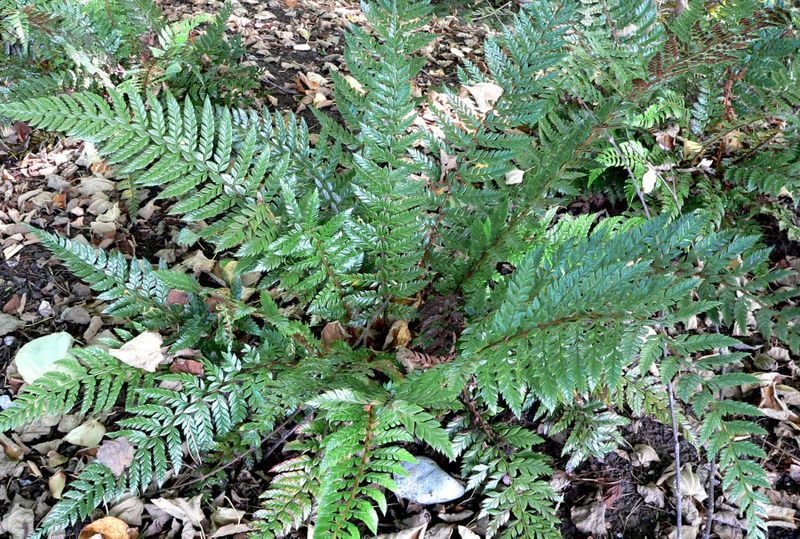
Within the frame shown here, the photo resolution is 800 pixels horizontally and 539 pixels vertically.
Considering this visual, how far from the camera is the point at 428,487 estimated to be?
1771 millimetres

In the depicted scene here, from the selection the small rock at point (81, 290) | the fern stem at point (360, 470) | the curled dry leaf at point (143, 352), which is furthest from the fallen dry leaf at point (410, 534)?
the small rock at point (81, 290)

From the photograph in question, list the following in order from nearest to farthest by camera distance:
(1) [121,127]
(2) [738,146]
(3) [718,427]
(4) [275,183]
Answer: (3) [718,427] < (1) [121,127] < (4) [275,183] < (2) [738,146]

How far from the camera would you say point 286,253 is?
1752 millimetres

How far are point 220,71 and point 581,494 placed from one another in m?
2.27

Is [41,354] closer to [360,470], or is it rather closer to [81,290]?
[81,290]

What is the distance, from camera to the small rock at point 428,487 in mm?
1771

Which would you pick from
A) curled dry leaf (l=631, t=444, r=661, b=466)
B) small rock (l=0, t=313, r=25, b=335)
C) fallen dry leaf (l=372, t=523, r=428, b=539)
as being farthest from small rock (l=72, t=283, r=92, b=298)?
curled dry leaf (l=631, t=444, r=661, b=466)

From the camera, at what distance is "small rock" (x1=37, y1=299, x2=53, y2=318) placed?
85.1 inches

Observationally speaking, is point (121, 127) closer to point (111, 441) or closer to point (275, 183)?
point (275, 183)

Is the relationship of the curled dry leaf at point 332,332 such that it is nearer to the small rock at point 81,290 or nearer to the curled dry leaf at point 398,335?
the curled dry leaf at point 398,335

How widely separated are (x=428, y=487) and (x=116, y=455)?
90cm

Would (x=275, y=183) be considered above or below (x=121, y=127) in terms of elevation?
below

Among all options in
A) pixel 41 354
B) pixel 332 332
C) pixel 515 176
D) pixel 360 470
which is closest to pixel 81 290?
pixel 41 354

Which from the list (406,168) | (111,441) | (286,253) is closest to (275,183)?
(286,253)
